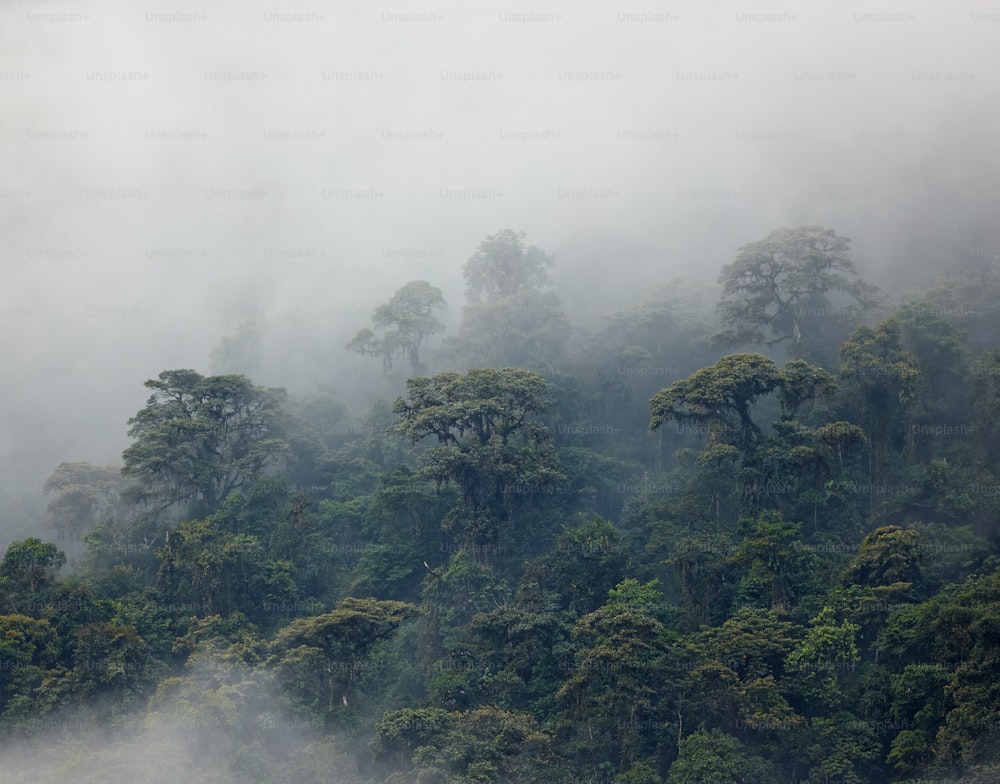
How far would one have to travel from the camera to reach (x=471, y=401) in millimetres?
43156

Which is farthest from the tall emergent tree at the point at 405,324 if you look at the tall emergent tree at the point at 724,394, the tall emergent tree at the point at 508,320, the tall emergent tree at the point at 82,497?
the tall emergent tree at the point at 724,394

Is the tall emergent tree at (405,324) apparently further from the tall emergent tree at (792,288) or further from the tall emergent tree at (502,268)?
the tall emergent tree at (792,288)

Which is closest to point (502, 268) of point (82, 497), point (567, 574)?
point (82, 497)

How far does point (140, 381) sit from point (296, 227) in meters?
19.9

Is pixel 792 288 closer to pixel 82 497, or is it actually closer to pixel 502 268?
pixel 502 268

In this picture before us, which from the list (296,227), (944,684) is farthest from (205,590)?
(296,227)

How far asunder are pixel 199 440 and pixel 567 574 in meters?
17.7

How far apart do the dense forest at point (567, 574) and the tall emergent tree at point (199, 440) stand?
0.16 meters

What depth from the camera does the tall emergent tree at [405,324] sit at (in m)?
59.2

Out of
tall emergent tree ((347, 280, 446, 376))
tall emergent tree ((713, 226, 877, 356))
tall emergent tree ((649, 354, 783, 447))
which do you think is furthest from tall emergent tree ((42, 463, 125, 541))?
tall emergent tree ((713, 226, 877, 356))

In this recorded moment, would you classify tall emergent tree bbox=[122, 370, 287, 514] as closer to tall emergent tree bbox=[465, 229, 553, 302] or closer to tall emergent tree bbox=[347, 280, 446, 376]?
tall emergent tree bbox=[347, 280, 446, 376]

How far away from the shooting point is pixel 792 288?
51562 millimetres

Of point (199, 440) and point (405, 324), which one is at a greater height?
point (405, 324)

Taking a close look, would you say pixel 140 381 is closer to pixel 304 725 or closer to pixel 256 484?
pixel 256 484
